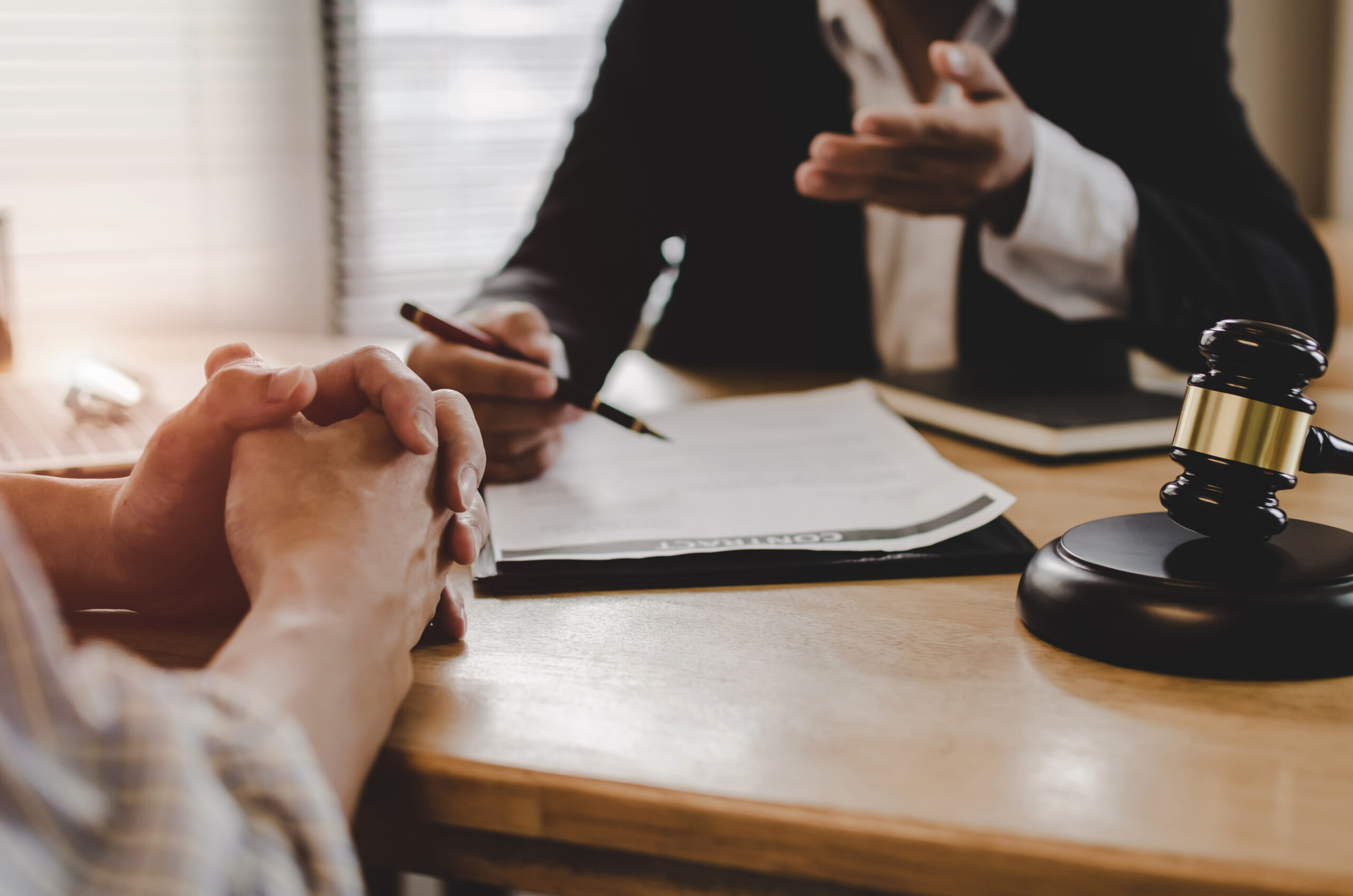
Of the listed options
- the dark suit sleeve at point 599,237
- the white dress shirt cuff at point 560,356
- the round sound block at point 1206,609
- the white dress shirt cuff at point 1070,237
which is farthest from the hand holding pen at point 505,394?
the white dress shirt cuff at point 1070,237

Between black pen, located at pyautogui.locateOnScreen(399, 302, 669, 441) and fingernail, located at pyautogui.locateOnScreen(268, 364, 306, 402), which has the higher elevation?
fingernail, located at pyautogui.locateOnScreen(268, 364, 306, 402)

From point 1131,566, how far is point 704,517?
27 cm

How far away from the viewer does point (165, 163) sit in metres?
1.91

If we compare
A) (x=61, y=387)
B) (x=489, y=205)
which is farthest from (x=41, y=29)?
(x=61, y=387)

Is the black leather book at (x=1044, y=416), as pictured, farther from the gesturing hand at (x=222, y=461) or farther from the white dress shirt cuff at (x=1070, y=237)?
the gesturing hand at (x=222, y=461)

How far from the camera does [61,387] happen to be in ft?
3.24

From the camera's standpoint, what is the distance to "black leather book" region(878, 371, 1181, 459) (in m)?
0.85

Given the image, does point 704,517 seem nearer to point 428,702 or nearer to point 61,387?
point 428,702

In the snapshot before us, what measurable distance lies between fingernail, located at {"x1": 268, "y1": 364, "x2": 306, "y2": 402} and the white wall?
5.28 feet

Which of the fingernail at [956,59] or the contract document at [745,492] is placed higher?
the fingernail at [956,59]

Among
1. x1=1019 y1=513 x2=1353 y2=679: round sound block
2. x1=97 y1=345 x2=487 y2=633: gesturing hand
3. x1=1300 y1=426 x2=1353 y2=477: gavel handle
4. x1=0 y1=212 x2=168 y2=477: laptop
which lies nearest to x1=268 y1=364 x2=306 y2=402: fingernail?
x1=97 y1=345 x2=487 y2=633: gesturing hand

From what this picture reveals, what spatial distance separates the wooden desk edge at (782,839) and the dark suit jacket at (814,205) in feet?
2.29

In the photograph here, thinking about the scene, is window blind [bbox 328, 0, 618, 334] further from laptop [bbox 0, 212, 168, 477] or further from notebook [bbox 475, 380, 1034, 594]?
notebook [bbox 475, 380, 1034, 594]

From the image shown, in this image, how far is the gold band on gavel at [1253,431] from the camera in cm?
48
